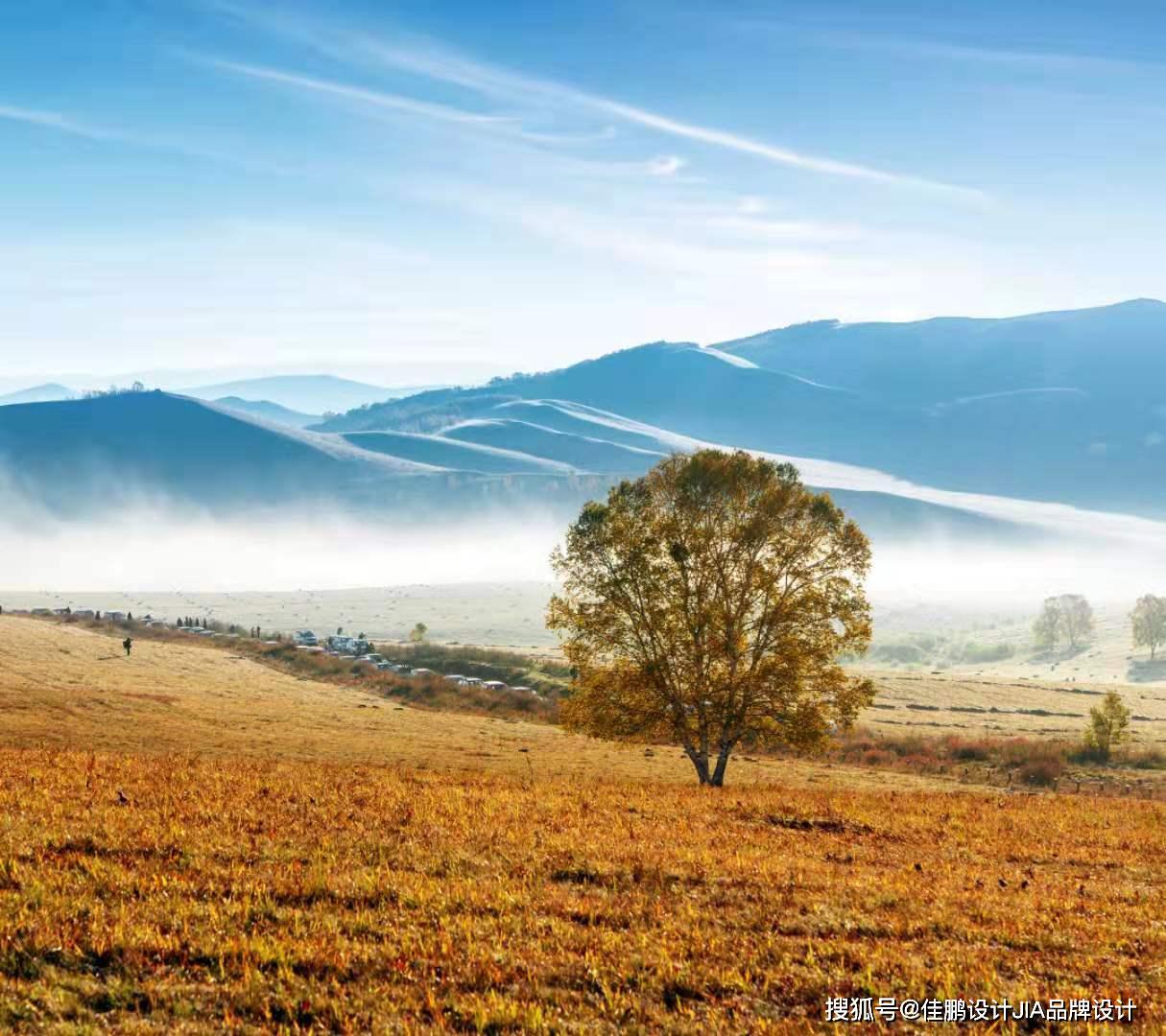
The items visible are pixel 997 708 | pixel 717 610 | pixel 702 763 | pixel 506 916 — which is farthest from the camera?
pixel 997 708

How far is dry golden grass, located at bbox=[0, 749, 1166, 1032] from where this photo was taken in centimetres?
1222

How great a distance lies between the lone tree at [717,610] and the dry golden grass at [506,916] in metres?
24.1

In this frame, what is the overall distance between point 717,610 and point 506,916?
3687 centimetres

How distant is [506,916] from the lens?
15586 mm

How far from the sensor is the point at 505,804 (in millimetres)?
26859

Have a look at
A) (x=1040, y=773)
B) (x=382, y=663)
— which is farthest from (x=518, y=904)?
(x=382, y=663)

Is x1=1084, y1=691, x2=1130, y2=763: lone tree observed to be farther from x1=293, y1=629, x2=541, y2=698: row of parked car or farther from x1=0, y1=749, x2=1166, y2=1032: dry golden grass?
x1=0, y1=749, x2=1166, y2=1032: dry golden grass

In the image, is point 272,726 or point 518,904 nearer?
point 518,904

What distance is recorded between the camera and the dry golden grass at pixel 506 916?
12.2m

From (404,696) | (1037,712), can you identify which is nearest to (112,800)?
(404,696)

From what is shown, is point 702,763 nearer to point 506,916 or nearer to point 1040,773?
point 1040,773

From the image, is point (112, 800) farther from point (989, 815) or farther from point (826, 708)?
point (826, 708)

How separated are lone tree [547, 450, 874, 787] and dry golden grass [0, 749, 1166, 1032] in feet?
79.1

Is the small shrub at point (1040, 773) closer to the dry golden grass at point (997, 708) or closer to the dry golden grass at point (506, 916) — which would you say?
the dry golden grass at point (997, 708)
